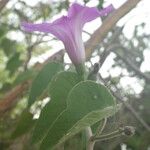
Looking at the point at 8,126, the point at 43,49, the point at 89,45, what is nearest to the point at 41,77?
the point at 89,45

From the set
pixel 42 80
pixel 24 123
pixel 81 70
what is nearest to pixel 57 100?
pixel 81 70

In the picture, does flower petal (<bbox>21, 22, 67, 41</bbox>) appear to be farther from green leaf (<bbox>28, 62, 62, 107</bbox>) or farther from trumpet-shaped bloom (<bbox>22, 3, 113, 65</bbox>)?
green leaf (<bbox>28, 62, 62, 107</bbox>)

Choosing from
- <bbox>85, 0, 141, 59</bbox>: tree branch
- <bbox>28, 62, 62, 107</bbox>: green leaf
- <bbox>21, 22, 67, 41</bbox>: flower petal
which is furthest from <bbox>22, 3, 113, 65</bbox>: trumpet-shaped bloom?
<bbox>85, 0, 141, 59</bbox>: tree branch

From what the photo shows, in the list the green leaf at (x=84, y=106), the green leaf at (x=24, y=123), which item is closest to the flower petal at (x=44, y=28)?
the green leaf at (x=84, y=106)

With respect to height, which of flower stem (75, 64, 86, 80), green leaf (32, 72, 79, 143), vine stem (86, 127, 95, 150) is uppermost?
flower stem (75, 64, 86, 80)

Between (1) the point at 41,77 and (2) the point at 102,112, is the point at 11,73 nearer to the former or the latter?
(1) the point at 41,77

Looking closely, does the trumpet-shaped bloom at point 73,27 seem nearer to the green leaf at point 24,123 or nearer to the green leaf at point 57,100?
the green leaf at point 57,100

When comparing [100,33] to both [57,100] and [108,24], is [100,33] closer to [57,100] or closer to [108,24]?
[108,24]
